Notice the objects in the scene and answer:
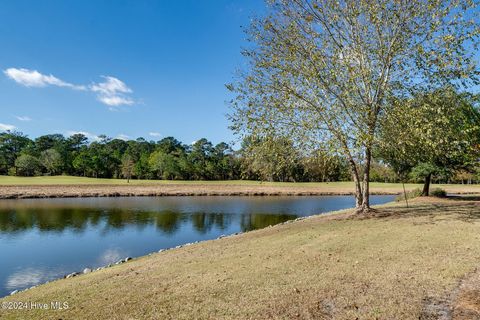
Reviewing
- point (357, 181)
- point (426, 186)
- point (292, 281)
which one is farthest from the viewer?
point (426, 186)

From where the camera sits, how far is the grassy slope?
24.8ft

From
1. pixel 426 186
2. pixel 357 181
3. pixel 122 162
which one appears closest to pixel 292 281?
pixel 357 181

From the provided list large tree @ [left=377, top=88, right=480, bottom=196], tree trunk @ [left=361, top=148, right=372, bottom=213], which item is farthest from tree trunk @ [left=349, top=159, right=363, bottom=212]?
large tree @ [left=377, top=88, right=480, bottom=196]

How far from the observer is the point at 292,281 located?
362 inches

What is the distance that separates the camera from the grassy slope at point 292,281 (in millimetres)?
7574

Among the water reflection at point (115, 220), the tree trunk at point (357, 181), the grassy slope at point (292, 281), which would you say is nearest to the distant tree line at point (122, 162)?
the water reflection at point (115, 220)

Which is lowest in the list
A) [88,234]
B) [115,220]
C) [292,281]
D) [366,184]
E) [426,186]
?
[88,234]

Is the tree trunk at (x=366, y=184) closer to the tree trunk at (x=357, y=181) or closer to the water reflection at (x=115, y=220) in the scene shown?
the tree trunk at (x=357, y=181)

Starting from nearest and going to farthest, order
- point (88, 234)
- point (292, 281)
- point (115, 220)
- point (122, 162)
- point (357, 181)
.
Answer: point (292, 281) < point (357, 181) < point (88, 234) < point (115, 220) < point (122, 162)

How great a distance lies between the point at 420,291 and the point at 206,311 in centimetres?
487

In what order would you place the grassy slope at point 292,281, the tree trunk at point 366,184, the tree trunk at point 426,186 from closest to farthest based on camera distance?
the grassy slope at point 292,281
the tree trunk at point 366,184
the tree trunk at point 426,186

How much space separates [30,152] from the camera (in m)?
114

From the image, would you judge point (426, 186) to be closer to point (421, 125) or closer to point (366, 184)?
point (366, 184)

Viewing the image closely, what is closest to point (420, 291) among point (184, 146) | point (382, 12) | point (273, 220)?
point (382, 12)
